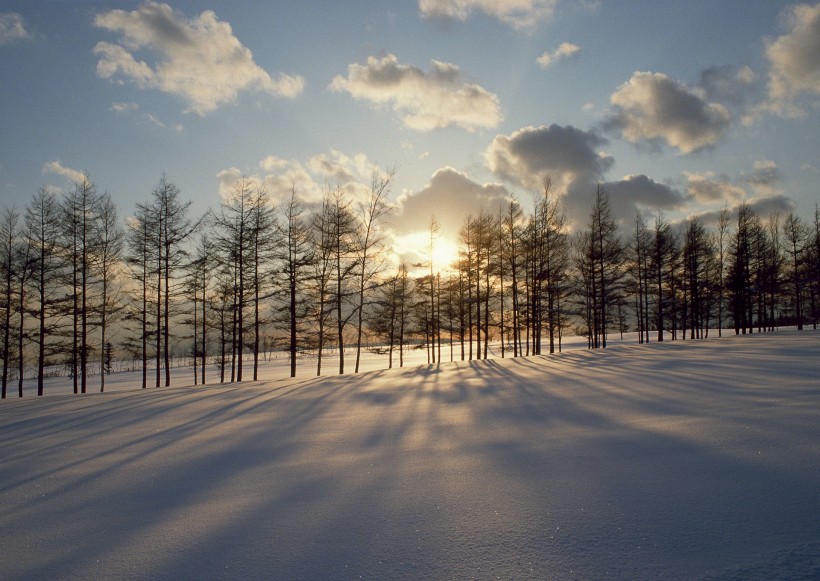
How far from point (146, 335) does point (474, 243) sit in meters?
23.3

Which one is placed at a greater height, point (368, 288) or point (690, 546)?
point (368, 288)

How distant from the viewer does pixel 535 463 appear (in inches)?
180

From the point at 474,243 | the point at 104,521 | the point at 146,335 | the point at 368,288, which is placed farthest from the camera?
the point at 474,243

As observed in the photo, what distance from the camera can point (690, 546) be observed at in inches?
107

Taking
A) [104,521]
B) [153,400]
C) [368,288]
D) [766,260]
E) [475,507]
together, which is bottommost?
[153,400]

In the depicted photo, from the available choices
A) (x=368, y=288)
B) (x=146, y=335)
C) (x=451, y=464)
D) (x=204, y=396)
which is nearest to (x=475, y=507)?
(x=451, y=464)

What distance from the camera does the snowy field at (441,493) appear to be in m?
2.75

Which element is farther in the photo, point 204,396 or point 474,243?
point 474,243

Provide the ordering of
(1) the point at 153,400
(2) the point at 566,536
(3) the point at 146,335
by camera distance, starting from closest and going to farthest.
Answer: (2) the point at 566,536, (1) the point at 153,400, (3) the point at 146,335

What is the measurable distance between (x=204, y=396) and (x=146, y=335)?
15.3 metres

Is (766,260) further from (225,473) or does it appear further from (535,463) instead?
(225,473)

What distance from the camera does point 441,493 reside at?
12.8ft

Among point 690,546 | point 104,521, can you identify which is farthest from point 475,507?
point 104,521

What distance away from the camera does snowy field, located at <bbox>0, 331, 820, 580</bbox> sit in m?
2.75
